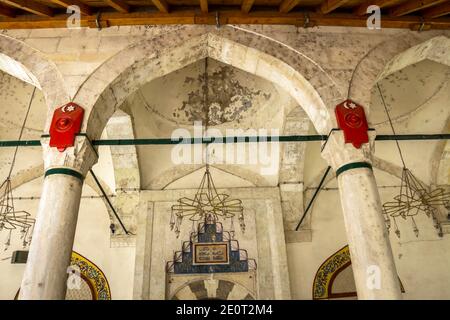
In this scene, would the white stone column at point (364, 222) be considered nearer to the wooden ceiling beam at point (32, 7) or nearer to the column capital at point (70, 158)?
the column capital at point (70, 158)

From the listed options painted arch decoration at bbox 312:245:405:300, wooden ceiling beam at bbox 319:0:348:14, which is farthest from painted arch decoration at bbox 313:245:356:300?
wooden ceiling beam at bbox 319:0:348:14

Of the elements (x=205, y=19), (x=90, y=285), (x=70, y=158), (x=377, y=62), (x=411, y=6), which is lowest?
(x=90, y=285)

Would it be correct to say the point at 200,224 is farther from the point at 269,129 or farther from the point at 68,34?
the point at 68,34

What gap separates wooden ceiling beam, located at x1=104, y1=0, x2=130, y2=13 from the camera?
4137 millimetres

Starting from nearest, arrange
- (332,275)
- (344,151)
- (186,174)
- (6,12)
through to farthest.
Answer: (344,151) → (6,12) → (332,275) → (186,174)

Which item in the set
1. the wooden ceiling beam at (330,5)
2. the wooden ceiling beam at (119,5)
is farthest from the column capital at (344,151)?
the wooden ceiling beam at (119,5)

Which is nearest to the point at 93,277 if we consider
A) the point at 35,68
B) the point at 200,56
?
the point at 35,68

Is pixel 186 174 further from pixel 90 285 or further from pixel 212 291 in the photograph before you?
pixel 90 285

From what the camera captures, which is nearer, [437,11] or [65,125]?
[65,125]

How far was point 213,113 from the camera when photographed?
23.4ft

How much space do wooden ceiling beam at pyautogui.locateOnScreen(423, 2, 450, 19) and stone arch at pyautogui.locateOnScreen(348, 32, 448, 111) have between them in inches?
8.0

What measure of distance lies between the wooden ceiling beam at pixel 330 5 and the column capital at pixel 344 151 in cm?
147

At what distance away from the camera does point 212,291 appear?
241 inches

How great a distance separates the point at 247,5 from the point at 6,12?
9.06 ft
